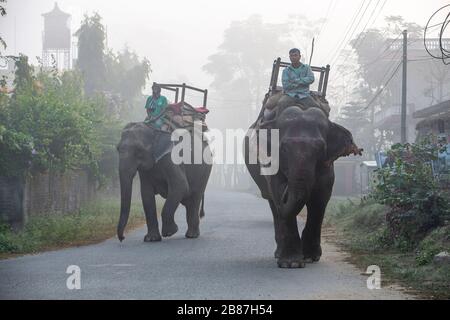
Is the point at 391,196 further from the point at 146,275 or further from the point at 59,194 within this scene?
the point at 59,194

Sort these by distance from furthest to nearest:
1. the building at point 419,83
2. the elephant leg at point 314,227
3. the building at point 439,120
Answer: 1. the building at point 419,83
2. the building at point 439,120
3. the elephant leg at point 314,227

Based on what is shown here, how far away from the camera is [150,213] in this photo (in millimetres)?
15680

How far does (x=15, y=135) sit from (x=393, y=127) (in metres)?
37.2

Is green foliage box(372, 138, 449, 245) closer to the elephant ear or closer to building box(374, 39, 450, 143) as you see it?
the elephant ear

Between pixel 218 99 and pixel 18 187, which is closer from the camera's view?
pixel 18 187

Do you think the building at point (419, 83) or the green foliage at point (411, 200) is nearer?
the green foliage at point (411, 200)

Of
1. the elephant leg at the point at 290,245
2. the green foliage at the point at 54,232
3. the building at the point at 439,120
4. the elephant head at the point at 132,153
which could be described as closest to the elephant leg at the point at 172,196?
the elephant head at the point at 132,153

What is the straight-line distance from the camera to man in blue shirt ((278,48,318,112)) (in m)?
11.5

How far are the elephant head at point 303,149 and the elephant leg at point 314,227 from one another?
0.42 meters

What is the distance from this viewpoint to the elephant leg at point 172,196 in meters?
15.7

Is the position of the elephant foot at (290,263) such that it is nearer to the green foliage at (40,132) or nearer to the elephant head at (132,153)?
the elephant head at (132,153)

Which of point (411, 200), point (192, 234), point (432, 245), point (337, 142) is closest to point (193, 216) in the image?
point (192, 234)
